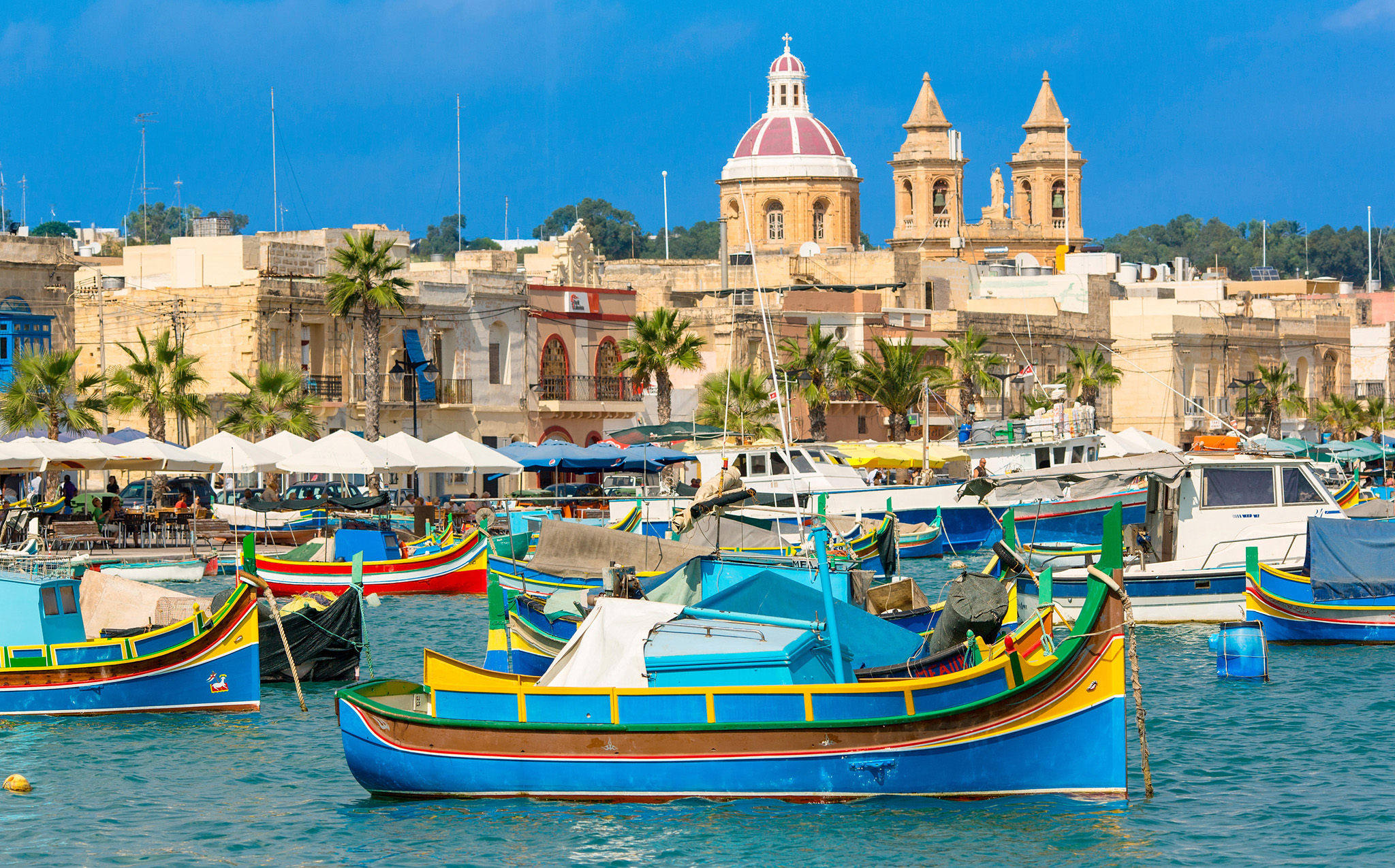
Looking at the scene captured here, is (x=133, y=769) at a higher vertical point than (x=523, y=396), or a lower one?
lower

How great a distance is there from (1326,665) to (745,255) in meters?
58.3

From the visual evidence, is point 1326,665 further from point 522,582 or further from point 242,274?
point 242,274

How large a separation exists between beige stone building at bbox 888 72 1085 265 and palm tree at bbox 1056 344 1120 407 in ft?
108

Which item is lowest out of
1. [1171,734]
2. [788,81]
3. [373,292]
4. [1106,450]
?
[1171,734]

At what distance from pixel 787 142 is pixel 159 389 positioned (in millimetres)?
59025

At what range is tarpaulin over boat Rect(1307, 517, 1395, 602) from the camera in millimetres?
26562

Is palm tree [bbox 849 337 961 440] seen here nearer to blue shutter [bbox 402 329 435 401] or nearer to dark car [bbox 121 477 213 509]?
blue shutter [bbox 402 329 435 401]

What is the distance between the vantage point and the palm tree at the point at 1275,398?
82750 millimetres

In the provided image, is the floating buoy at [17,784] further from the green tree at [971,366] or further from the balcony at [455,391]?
the green tree at [971,366]

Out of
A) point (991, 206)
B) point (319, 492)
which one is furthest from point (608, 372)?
point (991, 206)

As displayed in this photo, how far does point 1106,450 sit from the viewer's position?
46.4 metres

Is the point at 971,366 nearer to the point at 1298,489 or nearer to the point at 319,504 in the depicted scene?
the point at 319,504

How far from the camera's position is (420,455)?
40.5 metres

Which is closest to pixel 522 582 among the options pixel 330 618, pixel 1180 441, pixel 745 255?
pixel 330 618
